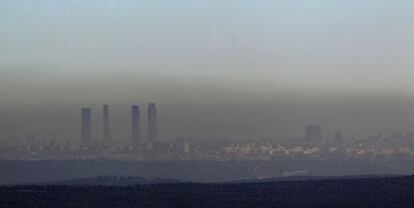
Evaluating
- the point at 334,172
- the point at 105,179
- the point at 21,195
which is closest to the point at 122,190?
the point at 21,195

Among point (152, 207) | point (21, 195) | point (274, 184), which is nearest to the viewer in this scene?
point (152, 207)

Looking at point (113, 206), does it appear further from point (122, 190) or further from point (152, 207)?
point (122, 190)

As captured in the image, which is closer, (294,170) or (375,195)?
(375,195)

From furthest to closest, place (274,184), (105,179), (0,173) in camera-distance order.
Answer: (0,173) → (105,179) → (274,184)

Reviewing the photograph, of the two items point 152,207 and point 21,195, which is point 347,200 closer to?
point 152,207

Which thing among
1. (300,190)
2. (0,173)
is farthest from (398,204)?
(0,173)

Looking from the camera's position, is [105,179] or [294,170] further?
[294,170]
